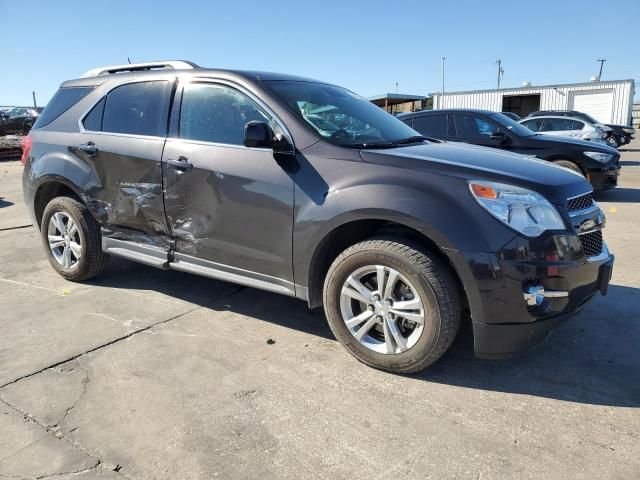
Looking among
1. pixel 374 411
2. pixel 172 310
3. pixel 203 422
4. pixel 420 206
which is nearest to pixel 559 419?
pixel 374 411

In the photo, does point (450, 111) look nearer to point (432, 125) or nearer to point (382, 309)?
point (432, 125)

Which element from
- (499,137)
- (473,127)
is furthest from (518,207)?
(473,127)

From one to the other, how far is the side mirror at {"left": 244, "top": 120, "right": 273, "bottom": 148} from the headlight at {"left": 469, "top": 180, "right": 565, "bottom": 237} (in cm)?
128

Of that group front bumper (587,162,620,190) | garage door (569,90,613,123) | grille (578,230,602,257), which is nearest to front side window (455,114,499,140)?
front bumper (587,162,620,190)

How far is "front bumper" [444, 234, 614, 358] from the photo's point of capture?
261 centimetres

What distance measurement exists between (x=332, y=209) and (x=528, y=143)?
277 inches

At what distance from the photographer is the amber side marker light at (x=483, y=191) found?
106 inches

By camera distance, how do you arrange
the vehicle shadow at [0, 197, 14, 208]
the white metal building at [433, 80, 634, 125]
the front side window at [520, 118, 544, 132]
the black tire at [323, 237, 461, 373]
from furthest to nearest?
1. the white metal building at [433, 80, 634, 125]
2. the front side window at [520, 118, 544, 132]
3. the vehicle shadow at [0, 197, 14, 208]
4. the black tire at [323, 237, 461, 373]

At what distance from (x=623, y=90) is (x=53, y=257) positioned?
112 feet

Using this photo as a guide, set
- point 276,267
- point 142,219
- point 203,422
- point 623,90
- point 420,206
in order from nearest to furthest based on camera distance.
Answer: point 203,422 < point 420,206 < point 276,267 < point 142,219 < point 623,90

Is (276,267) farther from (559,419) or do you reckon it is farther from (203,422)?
(559,419)

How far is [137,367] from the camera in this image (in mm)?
3131

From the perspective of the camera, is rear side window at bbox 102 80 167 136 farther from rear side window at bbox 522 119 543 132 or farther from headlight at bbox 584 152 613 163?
rear side window at bbox 522 119 543 132

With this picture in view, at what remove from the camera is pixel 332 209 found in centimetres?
301
